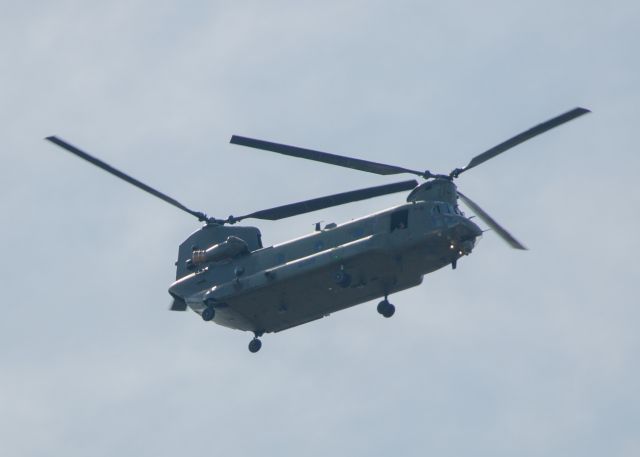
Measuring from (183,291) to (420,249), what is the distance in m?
12.4

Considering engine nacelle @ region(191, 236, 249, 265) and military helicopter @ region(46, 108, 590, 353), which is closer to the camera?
military helicopter @ region(46, 108, 590, 353)

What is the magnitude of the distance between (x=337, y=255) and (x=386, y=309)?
314 centimetres

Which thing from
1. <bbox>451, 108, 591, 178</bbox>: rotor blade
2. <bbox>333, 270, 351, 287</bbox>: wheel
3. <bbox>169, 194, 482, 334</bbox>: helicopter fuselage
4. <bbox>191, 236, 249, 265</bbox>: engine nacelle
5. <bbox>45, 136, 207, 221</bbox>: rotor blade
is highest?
<bbox>45, 136, 207, 221</bbox>: rotor blade

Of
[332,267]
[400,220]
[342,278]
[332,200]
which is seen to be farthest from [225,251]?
[400,220]

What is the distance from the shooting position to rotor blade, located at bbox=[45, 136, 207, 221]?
71.6 meters

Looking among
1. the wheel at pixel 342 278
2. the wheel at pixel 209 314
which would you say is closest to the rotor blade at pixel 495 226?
the wheel at pixel 342 278

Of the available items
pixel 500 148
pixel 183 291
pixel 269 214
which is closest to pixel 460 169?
pixel 500 148

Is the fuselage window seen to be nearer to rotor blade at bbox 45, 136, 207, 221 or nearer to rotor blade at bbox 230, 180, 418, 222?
rotor blade at bbox 230, 180, 418, 222

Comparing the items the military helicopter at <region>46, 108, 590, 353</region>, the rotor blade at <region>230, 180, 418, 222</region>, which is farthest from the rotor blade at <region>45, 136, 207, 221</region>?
the rotor blade at <region>230, 180, 418, 222</region>

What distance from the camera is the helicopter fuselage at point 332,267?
6656 cm

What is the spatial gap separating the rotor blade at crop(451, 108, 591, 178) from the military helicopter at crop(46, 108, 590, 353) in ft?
0.13

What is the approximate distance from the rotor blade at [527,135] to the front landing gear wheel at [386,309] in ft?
21.8

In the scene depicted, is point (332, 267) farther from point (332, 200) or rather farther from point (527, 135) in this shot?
point (527, 135)

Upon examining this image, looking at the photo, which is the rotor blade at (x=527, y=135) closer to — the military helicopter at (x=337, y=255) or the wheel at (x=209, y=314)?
the military helicopter at (x=337, y=255)
